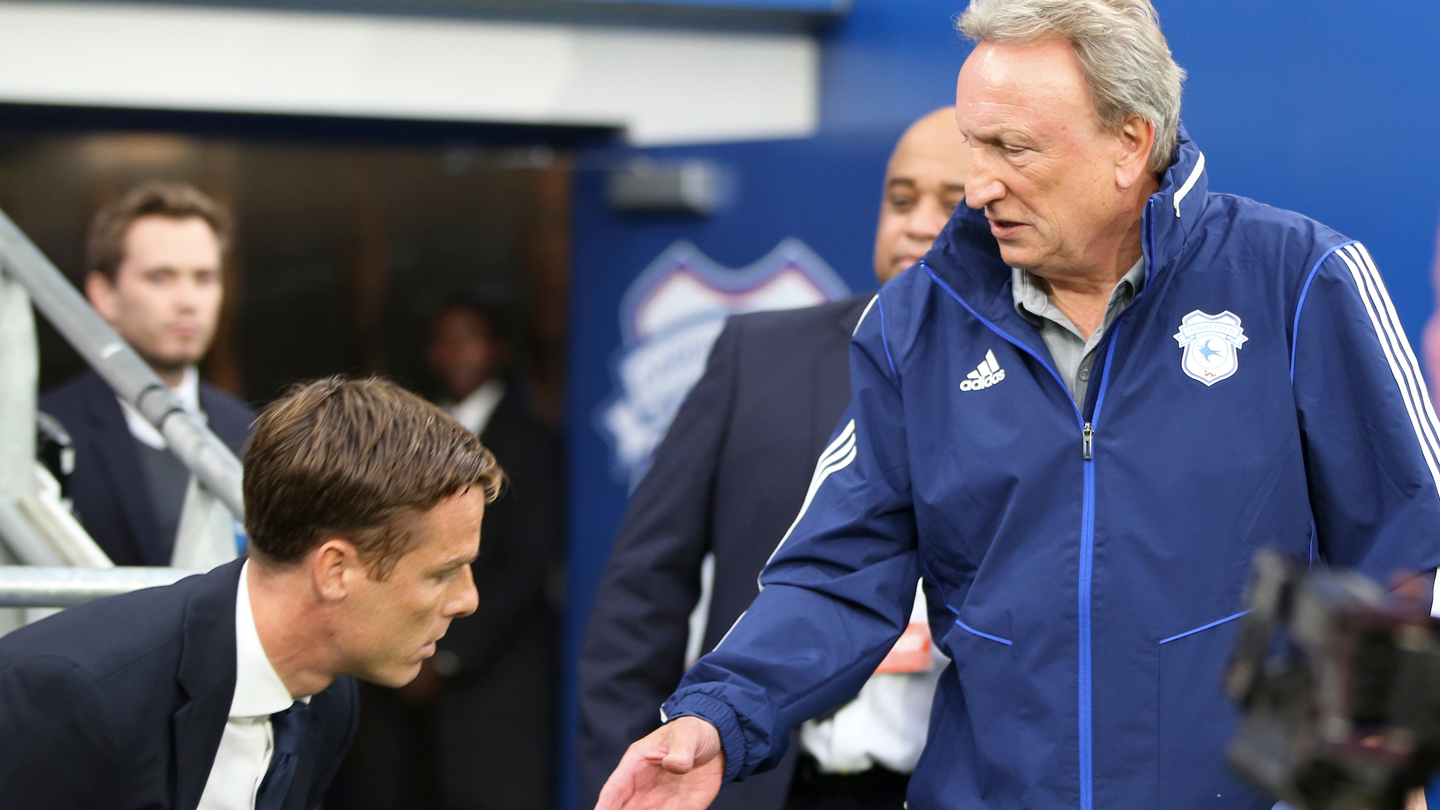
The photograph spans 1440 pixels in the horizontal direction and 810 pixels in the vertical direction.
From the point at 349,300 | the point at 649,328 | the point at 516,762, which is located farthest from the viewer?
the point at 349,300

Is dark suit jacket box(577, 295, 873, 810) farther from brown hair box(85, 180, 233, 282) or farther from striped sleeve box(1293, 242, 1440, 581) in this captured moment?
brown hair box(85, 180, 233, 282)

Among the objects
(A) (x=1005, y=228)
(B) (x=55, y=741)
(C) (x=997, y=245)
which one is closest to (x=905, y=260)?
(C) (x=997, y=245)

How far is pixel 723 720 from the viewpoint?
2.01m

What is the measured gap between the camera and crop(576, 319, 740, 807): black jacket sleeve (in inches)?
112

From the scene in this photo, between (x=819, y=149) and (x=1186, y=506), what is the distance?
3.06 meters

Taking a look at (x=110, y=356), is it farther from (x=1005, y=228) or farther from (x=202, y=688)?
(x=1005, y=228)

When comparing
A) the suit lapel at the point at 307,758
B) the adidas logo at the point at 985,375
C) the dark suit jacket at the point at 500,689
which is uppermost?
the adidas logo at the point at 985,375

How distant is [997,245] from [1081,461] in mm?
387

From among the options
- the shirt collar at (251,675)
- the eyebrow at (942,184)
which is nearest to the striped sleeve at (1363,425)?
the eyebrow at (942,184)

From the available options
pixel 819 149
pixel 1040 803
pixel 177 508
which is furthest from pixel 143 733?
pixel 819 149

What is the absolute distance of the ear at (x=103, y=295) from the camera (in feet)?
12.5

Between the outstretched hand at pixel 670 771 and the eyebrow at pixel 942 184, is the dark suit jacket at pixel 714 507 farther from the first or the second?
the outstretched hand at pixel 670 771

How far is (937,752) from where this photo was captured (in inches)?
85.4

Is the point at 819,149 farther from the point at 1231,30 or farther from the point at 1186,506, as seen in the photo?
the point at 1186,506
